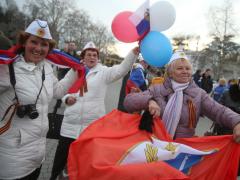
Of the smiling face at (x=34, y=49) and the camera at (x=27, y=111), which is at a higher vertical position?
the smiling face at (x=34, y=49)

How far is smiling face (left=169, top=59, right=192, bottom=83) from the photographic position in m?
2.86

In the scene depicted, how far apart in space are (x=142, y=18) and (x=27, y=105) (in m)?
1.44

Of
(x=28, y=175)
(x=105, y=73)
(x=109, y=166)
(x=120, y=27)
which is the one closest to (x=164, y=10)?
(x=120, y=27)

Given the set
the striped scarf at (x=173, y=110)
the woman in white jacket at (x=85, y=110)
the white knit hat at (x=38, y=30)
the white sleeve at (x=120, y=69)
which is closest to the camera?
the striped scarf at (x=173, y=110)

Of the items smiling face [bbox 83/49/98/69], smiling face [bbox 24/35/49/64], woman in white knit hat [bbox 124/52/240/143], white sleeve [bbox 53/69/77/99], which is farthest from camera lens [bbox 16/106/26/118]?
smiling face [bbox 83/49/98/69]

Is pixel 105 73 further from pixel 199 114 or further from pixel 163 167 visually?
pixel 163 167

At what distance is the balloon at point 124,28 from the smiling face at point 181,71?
0.66 metres

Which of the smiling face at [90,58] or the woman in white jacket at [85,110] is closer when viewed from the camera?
the woman in white jacket at [85,110]

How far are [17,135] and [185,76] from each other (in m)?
1.50

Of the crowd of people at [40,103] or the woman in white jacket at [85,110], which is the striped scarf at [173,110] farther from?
the woman in white jacket at [85,110]

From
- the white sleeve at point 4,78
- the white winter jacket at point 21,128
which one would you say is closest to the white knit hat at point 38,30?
the white winter jacket at point 21,128

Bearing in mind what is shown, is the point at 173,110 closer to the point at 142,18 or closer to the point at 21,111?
the point at 142,18

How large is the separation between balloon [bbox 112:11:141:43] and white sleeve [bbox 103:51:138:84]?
264 mm

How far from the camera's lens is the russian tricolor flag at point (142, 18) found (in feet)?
10.8
